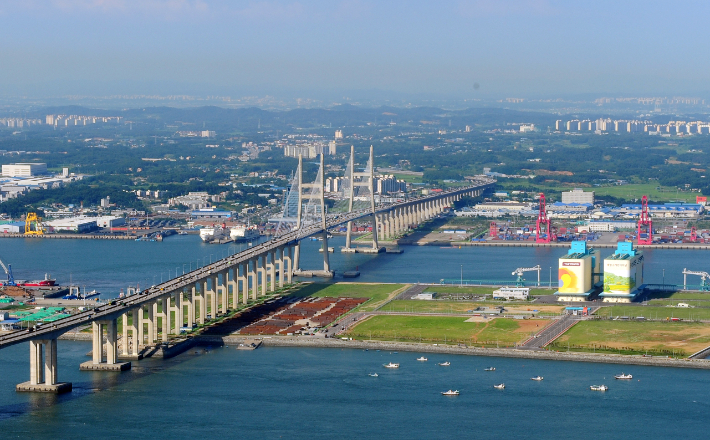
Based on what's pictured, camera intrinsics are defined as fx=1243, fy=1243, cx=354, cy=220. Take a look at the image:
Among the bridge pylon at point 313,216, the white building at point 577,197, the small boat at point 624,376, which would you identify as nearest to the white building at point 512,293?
the bridge pylon at point 313,216

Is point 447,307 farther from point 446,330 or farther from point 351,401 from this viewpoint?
point 351,401

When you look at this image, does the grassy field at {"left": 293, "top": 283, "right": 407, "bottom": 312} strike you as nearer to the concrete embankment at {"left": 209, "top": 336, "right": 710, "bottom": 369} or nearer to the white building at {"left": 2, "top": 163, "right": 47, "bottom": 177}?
the concrete embankment at {"left": 209, "top": 336, "right": 710, "bottom": 369}

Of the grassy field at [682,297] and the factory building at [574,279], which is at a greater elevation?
the factory building at [574,279]

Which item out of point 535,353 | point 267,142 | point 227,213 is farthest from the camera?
point 267,142

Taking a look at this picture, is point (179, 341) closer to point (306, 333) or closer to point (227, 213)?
point (306, 333)

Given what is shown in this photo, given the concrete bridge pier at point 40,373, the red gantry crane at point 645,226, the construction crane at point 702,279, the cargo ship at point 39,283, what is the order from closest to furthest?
1. the concrete bridge pier at point 40,373
2. the construction crane at point 702,279
3. the cargo ship at point 39,283
4. the red gantry crane at point 645,226

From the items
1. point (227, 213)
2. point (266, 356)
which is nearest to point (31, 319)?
point (266, 356)

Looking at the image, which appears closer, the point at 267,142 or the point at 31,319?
the point at 31,319

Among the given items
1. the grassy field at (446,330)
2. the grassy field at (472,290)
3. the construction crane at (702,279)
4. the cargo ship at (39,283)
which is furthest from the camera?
the cargo ship at (39,283)

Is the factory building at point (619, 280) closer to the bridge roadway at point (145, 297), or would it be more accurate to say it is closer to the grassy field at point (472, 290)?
the grassy field at point (472, 290)
